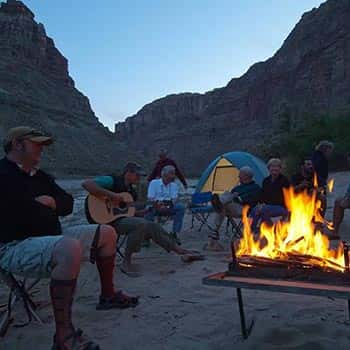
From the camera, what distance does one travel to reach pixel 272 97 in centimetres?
9912

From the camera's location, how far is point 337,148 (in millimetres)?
18250

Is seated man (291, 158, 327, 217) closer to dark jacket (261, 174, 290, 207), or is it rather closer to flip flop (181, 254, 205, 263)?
dark jacket (261, 174, 290, 207)

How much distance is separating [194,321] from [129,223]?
1.82 meters

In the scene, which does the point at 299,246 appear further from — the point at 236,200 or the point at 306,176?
the point at 306,176

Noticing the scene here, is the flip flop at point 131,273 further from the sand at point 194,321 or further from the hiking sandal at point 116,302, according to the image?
the hiking sandal at point 116,302

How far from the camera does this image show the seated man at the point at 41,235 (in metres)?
2.61

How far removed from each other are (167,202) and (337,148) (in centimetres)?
1360

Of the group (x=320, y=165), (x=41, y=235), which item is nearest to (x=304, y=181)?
(x=320, y=165)

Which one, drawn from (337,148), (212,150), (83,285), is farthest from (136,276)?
(212,150)

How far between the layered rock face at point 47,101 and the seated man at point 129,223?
5925 centimetres

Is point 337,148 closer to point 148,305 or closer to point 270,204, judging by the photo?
point 270,204

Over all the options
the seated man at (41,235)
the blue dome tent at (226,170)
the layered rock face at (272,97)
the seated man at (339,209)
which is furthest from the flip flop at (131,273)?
the layered rock face at (272,97)

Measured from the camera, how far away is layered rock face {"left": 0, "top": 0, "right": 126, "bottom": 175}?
7362cm

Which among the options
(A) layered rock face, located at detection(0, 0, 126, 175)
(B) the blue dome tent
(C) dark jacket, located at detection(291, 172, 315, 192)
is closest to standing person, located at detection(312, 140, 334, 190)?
(C) dark jacket, located at detection(291, 172, 315, 192)
